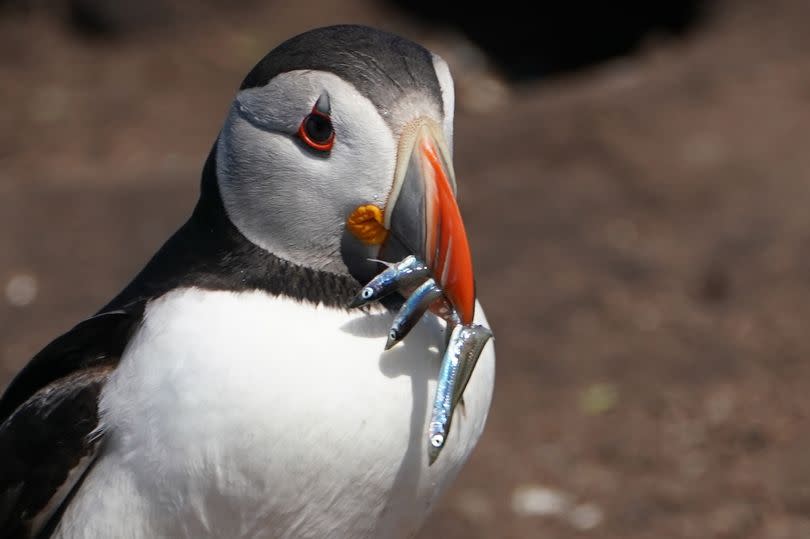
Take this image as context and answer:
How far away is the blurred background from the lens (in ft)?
17.4

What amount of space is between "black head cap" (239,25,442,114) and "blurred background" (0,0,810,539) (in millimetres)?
2631

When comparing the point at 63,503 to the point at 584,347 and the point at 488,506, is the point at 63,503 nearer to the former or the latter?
the point at 488,506

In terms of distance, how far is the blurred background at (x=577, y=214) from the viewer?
530 centimetres

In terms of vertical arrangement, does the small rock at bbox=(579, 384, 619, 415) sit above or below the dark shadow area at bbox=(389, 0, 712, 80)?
below

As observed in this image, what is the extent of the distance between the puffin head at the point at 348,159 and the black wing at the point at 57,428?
0.39 m

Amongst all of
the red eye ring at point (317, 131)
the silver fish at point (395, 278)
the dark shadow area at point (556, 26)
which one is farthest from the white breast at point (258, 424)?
the dark shadow area at point (556, 26)

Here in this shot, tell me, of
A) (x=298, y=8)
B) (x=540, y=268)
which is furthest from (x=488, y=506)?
(x=298, y=8)

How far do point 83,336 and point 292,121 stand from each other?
68 centimetres

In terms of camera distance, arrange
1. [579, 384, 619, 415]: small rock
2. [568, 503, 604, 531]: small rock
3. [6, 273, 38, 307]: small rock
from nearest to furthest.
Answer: [568, 503, 604, 531]: small rock < [579, 384, 619, 415]: small rock < [6, 273, 38, 307]: small rock

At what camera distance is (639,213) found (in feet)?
22.9

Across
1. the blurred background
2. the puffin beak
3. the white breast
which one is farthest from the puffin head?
the blurred background

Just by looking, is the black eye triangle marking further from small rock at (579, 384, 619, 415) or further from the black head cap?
small rock at (579, 384, 619, 415)

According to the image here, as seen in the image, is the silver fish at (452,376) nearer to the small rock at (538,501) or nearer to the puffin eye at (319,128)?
the puffin eye at (319,128)

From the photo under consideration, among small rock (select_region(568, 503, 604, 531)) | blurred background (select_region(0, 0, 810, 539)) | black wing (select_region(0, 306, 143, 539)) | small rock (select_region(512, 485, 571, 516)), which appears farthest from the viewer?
blurred background (select_region(0, 0, 810, 539))
